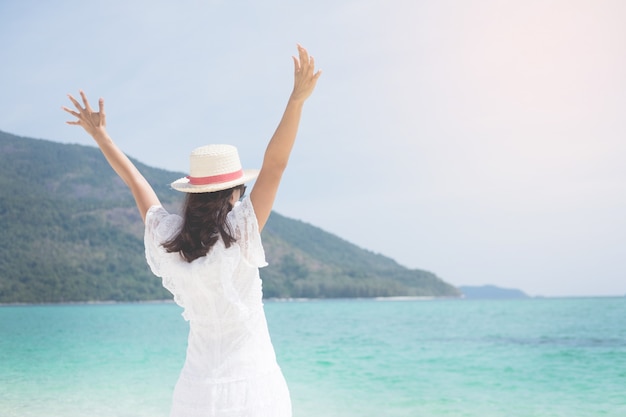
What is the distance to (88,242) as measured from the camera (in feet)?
249

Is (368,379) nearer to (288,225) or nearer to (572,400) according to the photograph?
(572,400)

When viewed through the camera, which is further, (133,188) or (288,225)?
(288,225)

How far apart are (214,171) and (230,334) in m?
0.47

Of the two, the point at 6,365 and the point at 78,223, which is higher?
the point at 78,223

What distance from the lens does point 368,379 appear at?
1437cm

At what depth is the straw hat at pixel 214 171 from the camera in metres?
2.07

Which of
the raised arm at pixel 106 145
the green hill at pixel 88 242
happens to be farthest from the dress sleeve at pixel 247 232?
the green hill at pixel 88 242

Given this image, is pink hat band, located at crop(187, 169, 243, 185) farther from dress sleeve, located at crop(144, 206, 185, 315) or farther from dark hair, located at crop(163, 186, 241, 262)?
dress sleeve, located at crop(144, 206, 185, 315)

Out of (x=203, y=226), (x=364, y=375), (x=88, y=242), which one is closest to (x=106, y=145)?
(x=203, y=226)

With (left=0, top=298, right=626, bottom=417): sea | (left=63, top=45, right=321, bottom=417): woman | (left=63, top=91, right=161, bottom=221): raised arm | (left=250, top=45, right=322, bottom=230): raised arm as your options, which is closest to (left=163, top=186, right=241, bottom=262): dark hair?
(left=63, top=45, right=321, bottom=417): woman

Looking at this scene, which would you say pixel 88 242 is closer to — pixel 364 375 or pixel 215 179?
pixel 364 375

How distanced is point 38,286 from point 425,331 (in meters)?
52.2

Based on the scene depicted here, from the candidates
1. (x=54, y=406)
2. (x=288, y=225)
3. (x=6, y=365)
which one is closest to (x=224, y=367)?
(x=54, y=406)

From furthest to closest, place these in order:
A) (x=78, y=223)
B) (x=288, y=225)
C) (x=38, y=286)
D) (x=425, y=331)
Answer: (x=288, y=225) → (x=78, y=223) → (x=38, y=286) → (x=425, y=331)
